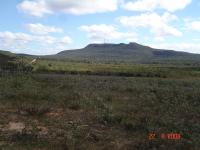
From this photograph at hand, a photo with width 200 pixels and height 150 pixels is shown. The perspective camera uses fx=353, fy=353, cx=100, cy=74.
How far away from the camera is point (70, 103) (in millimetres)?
19234

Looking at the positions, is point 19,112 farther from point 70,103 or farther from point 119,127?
point 119,127

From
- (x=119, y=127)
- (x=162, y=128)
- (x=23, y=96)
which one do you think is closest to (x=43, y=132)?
(x=119, y=127)

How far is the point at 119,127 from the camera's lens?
14.1 m

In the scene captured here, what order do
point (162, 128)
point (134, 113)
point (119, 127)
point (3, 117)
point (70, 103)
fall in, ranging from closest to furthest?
point (162, 128) < point (119, 127) < point (3, 117) < point (134, 113) < point (70, 103)

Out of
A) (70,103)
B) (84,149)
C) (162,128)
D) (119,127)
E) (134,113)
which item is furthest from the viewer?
(70,103)

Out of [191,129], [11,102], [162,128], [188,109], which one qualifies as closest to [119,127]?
[162,128]

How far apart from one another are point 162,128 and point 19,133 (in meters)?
5.15

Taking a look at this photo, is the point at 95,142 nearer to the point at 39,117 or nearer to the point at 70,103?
the point at 39,117

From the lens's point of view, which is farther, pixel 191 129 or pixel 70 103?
pixel 70 103

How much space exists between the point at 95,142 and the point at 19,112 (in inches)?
234
